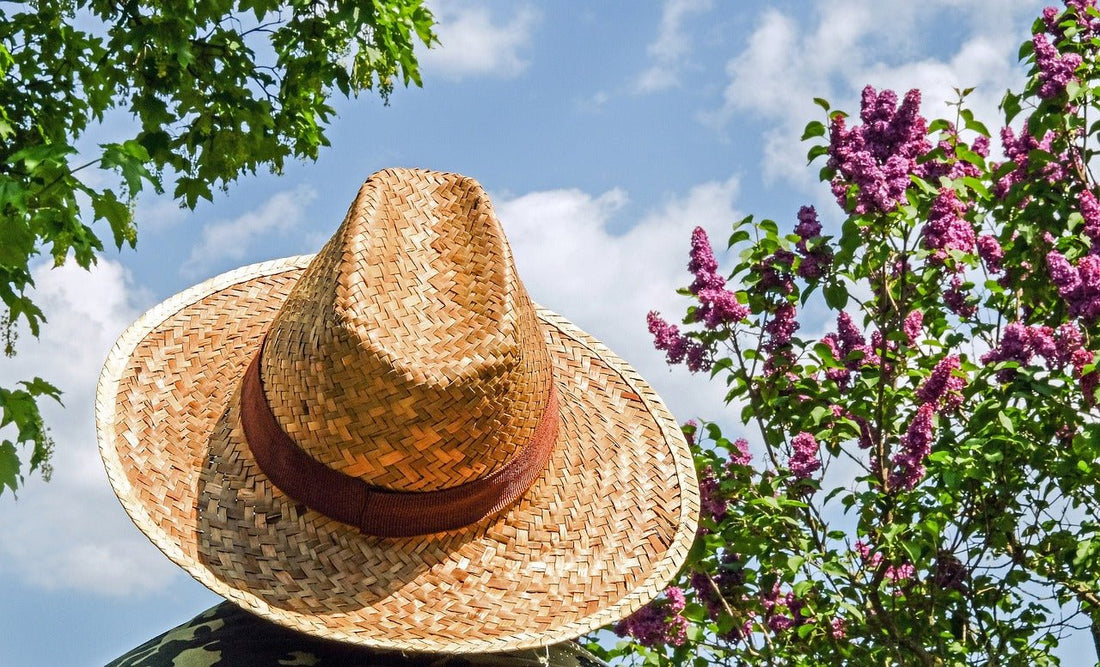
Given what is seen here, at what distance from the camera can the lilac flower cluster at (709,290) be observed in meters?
4.55

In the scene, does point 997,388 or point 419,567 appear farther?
point 997,388

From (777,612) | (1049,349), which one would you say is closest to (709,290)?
(1049,349)

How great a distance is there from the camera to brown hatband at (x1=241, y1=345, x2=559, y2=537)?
1719 mm

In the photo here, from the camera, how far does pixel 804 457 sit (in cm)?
459

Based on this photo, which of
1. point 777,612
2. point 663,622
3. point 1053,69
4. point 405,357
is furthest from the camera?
point 777,612

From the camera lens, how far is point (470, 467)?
1.75m

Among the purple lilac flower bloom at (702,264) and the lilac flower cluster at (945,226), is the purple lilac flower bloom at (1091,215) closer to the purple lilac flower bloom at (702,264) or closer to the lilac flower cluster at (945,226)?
the lilac flower cluster at (945,226)

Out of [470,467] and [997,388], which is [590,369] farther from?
[997,388]

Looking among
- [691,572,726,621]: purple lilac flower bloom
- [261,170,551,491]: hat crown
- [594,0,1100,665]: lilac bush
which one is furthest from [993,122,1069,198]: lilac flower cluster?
[261,170,551,491]: hat crown

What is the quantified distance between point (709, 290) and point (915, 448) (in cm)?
97

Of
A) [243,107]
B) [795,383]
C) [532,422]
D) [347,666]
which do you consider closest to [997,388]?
[795,383]

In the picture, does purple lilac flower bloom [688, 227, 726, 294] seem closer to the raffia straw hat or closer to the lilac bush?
the lilac bush

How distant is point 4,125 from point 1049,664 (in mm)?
5188

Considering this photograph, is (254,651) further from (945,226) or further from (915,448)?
(945,226)
